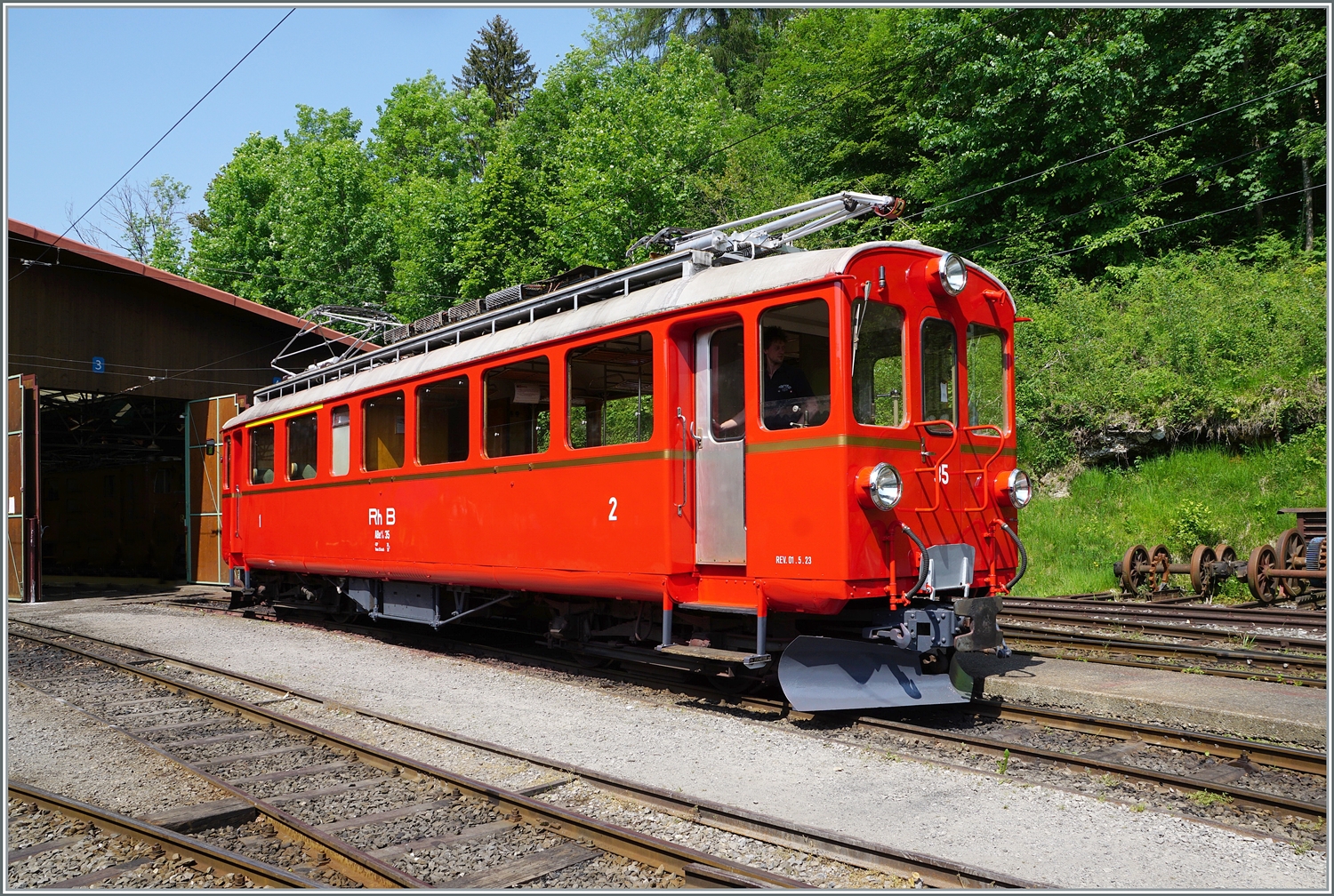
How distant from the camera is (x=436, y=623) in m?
10.6

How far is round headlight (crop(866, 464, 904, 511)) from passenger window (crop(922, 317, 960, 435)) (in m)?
0.78

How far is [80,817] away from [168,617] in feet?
35.4

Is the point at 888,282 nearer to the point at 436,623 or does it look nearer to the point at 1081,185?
the point at 436,623

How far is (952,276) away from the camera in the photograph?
7.26m

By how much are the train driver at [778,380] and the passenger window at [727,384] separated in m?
0.22

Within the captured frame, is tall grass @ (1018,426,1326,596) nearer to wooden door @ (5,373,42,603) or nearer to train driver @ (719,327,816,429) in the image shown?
train driver @ (719,327,816,429)

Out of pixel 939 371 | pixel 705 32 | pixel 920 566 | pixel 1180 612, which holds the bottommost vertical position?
pixel 1180 612

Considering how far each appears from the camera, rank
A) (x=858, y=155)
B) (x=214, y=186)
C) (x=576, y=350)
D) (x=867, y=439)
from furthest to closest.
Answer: (x=214, y=186), (x=858, y=155), (x=576, y=350), (x=867, y=439)

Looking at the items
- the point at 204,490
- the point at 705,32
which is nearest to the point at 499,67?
the point at 705,32

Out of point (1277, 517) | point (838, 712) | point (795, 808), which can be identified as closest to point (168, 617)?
point (838, 712)

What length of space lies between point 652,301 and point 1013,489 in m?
3.05

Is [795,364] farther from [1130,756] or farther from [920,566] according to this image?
[1130,756]

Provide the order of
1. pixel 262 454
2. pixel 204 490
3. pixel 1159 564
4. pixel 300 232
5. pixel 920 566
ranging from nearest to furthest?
pixel 920 566, pixel 1159 564, pixel 262 454, pixel 204 490, pixel 300 232

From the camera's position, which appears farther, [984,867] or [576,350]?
[576,350]
